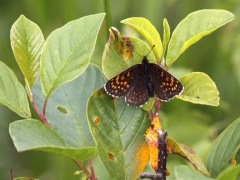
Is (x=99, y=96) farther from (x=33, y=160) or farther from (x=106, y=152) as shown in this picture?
(x=33, y=160)

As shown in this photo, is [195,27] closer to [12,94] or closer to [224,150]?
[224,150]

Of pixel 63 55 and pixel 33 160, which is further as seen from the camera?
pixel 33 160

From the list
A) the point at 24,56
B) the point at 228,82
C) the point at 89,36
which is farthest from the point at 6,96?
the point at 228,82

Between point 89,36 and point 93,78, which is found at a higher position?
point 89,36

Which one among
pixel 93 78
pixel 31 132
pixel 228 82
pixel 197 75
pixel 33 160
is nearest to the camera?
pixel 31 132

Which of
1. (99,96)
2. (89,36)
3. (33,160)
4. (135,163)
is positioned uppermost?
(89,36)

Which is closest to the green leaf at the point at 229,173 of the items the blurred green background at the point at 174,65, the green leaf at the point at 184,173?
the green leaf at the point at 184,173
